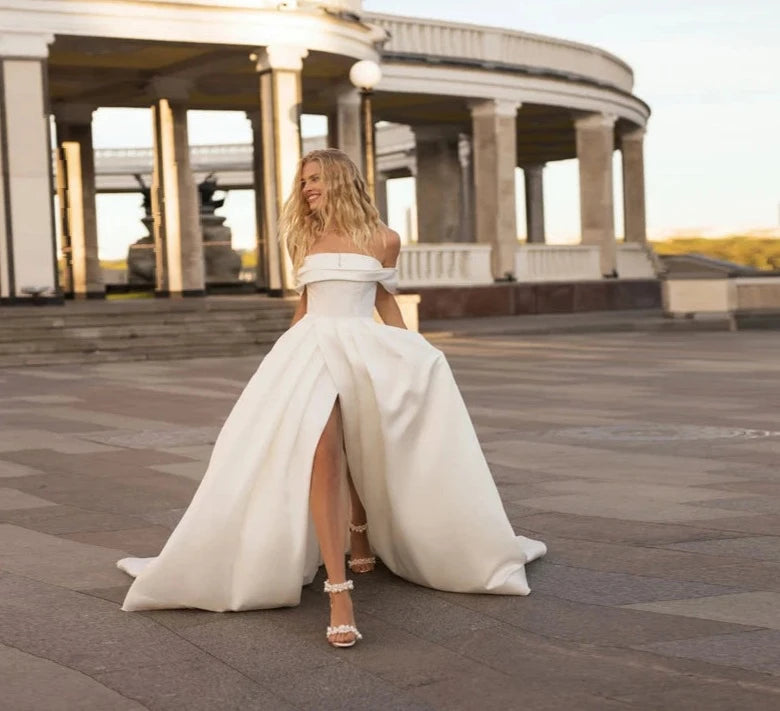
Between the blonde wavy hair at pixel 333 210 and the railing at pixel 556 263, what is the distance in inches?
1059

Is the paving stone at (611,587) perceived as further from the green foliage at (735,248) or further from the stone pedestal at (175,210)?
the green foliage at (735,248)

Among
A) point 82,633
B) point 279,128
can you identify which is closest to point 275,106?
point 279,128

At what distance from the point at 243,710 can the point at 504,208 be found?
28.5 metres

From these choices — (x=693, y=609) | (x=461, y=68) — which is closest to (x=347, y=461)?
(x=693, y=609)

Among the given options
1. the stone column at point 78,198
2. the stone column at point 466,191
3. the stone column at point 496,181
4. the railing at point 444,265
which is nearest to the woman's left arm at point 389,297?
the railing at point 444,265

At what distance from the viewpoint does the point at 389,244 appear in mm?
5605

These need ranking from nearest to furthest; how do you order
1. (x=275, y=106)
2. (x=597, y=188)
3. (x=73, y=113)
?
(x=275, y=106) → (x=73, y=113) → (x=597, y=188)

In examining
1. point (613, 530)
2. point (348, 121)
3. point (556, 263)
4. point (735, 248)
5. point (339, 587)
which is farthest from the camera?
A: point (735, 248)

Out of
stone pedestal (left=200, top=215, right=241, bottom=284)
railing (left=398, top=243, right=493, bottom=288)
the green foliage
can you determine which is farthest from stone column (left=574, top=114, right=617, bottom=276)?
the green foliage

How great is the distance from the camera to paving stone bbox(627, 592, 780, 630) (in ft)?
16.6

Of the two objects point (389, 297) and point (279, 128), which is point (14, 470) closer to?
point (389, 297)

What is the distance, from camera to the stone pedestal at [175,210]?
30.2 m

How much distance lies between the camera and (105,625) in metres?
5.20

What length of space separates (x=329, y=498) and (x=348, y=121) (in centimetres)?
2472
